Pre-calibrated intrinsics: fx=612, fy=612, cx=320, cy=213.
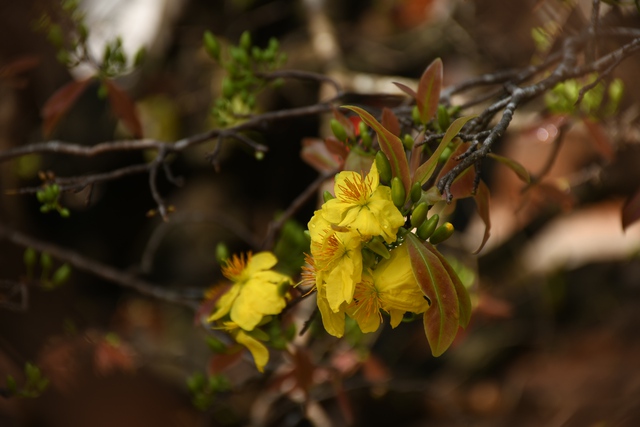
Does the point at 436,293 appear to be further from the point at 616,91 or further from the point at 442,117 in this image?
the point at 616,91

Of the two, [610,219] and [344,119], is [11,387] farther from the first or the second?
[610,219]

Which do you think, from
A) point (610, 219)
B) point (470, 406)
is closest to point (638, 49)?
point (470, 406)

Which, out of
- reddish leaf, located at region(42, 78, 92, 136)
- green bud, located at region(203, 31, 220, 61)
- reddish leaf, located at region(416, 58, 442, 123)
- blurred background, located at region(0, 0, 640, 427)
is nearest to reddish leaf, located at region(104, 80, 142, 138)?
reddish leaf, located at region(42, 78, 92, 136)

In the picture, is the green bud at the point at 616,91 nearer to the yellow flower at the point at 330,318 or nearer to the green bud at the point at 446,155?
the green bud at the point at 446,155

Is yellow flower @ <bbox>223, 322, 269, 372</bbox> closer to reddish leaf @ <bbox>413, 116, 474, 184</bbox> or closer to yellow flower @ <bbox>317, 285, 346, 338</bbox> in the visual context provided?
yellow flower @ <bbox>317, 285, 346, 338</bbox>

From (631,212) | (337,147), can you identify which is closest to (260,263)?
(337,147)
